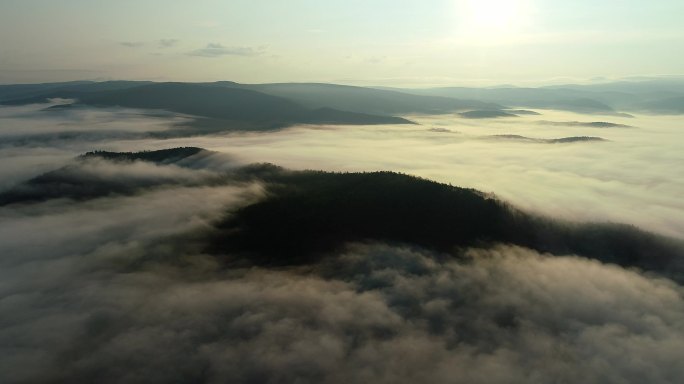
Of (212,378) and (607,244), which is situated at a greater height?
(607,244)

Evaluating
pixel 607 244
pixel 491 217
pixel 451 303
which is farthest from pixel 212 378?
pixel 607 244

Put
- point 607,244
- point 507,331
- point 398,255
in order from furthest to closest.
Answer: point 607,244
point 398,255
point 507,331

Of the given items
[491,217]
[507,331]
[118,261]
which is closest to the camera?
[507,331]

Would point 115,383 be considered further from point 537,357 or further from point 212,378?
point 537,357

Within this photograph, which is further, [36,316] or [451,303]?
[451,303]

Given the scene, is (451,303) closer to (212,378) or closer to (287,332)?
(287,332)

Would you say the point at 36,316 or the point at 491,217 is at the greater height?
the point at 491,217

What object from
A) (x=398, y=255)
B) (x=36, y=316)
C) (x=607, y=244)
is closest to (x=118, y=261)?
(x=36, y=316)

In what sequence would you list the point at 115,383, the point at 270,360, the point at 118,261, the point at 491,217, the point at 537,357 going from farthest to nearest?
the point at 491,217 → the point at 118,261 → the point at 537,357 → the point at 270,360 → the point at 115,383

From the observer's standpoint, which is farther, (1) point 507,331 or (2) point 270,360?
(1) point 507,331
